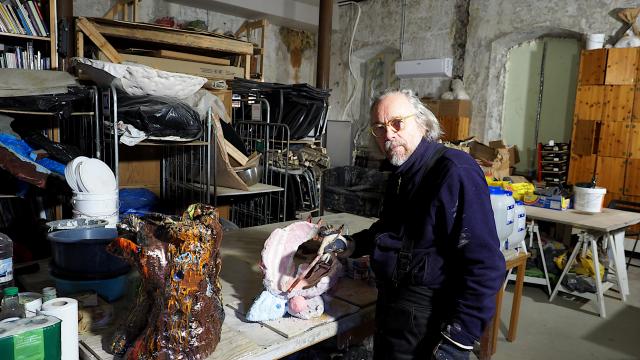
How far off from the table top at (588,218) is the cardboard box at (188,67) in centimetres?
330

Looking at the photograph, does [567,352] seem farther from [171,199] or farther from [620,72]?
[620,72]

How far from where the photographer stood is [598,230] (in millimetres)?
3561

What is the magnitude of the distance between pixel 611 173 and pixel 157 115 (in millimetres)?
5866

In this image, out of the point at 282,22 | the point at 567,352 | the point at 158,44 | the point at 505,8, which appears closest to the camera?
the point at 567,352

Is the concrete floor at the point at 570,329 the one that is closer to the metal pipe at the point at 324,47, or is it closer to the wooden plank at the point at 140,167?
the wooden plank at the point at 140,167

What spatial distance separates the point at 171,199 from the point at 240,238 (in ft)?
6.14

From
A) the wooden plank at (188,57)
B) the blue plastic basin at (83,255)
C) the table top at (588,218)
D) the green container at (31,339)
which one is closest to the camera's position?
the green container at (31,339)

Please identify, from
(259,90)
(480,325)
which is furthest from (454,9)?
(480,325)

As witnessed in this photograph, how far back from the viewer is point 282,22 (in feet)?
30.5

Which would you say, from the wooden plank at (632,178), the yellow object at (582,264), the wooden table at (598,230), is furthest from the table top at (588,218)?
the wooden plank at (632,178)

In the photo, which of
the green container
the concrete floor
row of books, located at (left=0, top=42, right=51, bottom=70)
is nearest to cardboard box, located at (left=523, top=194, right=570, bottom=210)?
the concrete floor

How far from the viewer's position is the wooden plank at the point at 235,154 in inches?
149

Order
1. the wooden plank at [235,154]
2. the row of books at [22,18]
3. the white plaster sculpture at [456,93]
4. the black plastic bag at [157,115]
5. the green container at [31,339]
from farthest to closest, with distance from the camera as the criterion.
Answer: the white plaster sculpture at [456,93] → the row of books at [22,18] → the wooden plank at [235,154] → the black plastic bag at [157,115] → the green container at [31,339]

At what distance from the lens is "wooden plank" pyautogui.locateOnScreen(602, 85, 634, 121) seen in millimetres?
5702
